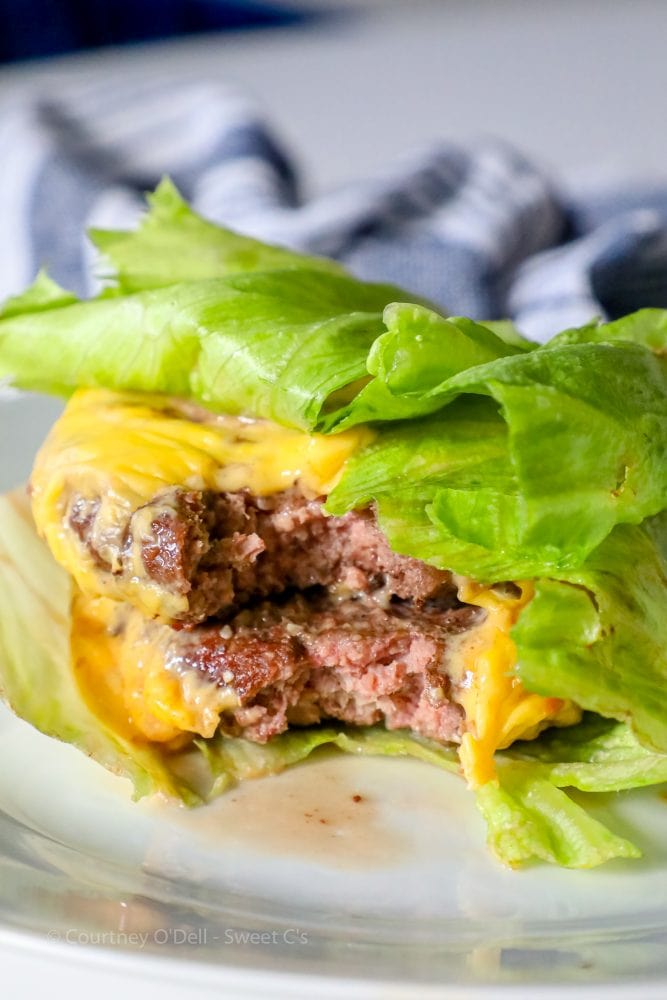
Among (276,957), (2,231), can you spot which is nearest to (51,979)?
(276,957)

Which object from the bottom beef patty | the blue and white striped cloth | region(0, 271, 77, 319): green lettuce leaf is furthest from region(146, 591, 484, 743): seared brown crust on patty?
the blue and white striped cloth

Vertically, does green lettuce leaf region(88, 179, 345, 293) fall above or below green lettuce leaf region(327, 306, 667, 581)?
below

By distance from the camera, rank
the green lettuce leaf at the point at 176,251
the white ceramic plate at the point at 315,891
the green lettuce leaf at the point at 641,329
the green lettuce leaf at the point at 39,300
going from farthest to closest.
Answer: the green lettuce leaf at the point at 176,251, the green lettuce leaf at the point at 39,300, the green lettuce leaf at the point at 641,329, the white ceramic plate at the point at 315,891

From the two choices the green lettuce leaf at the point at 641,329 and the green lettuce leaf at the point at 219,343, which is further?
the green lettuce leaf at the point at 641,329

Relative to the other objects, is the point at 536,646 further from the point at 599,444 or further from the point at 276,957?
the point at 276,957

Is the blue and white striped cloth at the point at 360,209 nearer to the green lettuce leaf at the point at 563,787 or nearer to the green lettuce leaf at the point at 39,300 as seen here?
the green lettuce leaf at the point at 39,300

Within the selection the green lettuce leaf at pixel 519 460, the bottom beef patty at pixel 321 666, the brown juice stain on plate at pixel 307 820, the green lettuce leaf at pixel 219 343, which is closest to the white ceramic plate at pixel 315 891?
the brown juice stain on plate at pixel 307 820

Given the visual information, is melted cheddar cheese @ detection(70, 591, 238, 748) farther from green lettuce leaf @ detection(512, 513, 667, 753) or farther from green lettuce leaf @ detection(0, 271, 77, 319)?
green lettuce leaf @ detection(0, 271, 77, 319)
